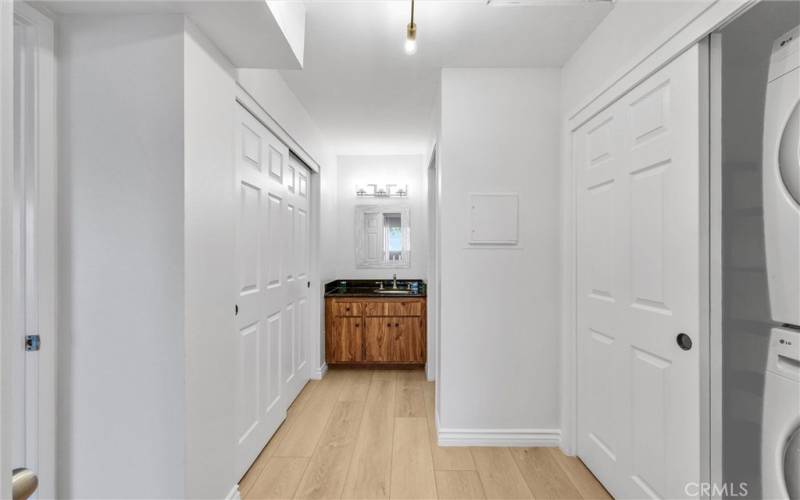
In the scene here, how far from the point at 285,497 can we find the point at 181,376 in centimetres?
96

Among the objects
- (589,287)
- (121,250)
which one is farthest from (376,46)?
(589,287)

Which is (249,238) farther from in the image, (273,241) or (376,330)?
(376,330)

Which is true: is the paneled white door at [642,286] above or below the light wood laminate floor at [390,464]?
above

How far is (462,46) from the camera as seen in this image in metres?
2.29

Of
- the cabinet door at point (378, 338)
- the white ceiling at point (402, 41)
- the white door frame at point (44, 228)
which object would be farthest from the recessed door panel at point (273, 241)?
the cabinet door at point (378, 338)

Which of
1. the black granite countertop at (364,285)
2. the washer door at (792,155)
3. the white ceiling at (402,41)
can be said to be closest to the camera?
the washer door at (792,155)

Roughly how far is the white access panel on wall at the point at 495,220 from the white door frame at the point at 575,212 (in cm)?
31

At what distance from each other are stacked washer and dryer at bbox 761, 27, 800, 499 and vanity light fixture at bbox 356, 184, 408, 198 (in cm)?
361

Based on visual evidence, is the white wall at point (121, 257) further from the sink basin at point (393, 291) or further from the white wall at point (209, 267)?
the sink basin at point (393, 291)

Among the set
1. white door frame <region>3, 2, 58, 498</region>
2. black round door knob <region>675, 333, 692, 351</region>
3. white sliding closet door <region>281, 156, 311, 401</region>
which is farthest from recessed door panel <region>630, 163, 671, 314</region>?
white door frame <region>3, 2, 58, 498</region>

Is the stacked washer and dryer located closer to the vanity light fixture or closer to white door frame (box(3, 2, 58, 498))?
white door frame (box(3, 2, 58, 498))

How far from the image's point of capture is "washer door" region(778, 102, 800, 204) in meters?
1.22

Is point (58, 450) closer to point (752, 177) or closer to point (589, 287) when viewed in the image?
point (589, 287)

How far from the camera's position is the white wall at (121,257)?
1.46 metres
